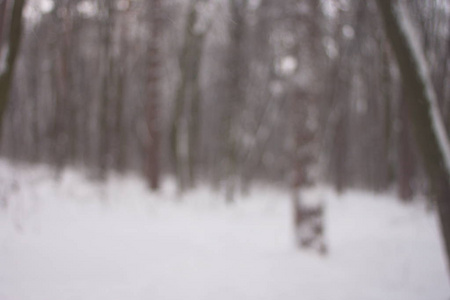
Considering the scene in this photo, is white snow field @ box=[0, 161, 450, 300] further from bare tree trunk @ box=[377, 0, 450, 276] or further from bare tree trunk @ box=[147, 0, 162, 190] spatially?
bare tree trunk @ box=[147, 0, 162, 190]

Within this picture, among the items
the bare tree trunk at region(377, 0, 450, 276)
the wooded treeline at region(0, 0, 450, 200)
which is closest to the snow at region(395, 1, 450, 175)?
the bare tree trunk at region(377, 0, 450, 276)

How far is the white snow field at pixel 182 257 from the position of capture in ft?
11.0

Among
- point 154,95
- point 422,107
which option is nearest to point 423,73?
point 422,107

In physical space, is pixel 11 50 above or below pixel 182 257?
above

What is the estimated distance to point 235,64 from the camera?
11227 mm

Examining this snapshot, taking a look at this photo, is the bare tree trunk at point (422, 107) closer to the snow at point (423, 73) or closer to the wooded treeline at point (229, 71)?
the snow at point (423, 73)

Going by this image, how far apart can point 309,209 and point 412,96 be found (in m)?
2.28

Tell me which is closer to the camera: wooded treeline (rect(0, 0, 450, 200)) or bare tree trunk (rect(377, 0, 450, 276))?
bare tree trunk (rect(377, 0, 450, 276))

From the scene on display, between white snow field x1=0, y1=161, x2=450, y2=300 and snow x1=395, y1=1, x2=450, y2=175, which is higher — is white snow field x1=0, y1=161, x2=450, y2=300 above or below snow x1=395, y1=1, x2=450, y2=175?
below

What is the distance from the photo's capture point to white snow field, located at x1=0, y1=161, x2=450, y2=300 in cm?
335

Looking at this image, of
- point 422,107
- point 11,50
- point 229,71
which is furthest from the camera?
point 229,71

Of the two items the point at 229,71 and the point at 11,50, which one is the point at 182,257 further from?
the point at 229,71

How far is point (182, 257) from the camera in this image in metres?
4.44

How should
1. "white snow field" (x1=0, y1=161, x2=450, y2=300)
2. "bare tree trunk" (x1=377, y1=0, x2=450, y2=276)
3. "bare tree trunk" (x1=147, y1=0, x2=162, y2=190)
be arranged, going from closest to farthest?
"bare tree trunk" (x1=377, y1=0, x2=450, y2=276)
"white snow field" (x1=0, y1=161, x2=450, y2=300)
"bare tree trunk" (x1=147, y1=0, x2=162, y2=190)
